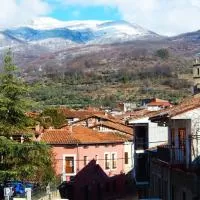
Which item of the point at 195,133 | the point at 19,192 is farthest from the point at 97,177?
the point at 195,133

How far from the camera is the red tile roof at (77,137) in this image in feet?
180

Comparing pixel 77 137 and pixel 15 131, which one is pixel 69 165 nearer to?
pixel 77 137

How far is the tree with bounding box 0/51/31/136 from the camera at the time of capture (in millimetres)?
31350

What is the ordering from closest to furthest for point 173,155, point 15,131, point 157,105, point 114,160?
point 173,155 < point 15,131 < point 114,160 < point 157,105

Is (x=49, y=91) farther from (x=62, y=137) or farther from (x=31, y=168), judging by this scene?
(x=31, y=168)

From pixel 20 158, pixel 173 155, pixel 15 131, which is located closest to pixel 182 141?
pixel 173 155

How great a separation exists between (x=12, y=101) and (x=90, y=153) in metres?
26.6

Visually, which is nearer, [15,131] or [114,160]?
[15,131]

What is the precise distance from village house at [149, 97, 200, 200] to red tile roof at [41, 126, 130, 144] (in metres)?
23.4

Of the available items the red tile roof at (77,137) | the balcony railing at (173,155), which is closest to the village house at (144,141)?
the red tile roof at (77,137)

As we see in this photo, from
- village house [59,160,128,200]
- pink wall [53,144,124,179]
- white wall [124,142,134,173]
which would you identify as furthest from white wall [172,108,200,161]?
white wall [124,142,134,173]

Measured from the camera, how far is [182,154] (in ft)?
87.1

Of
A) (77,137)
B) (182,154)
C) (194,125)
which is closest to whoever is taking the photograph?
(194,125)

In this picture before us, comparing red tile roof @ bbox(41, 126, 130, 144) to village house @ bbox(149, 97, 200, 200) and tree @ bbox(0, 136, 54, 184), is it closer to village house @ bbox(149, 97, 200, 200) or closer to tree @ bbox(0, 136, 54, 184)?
tree @ bbox(0, 136, 54, 184)
